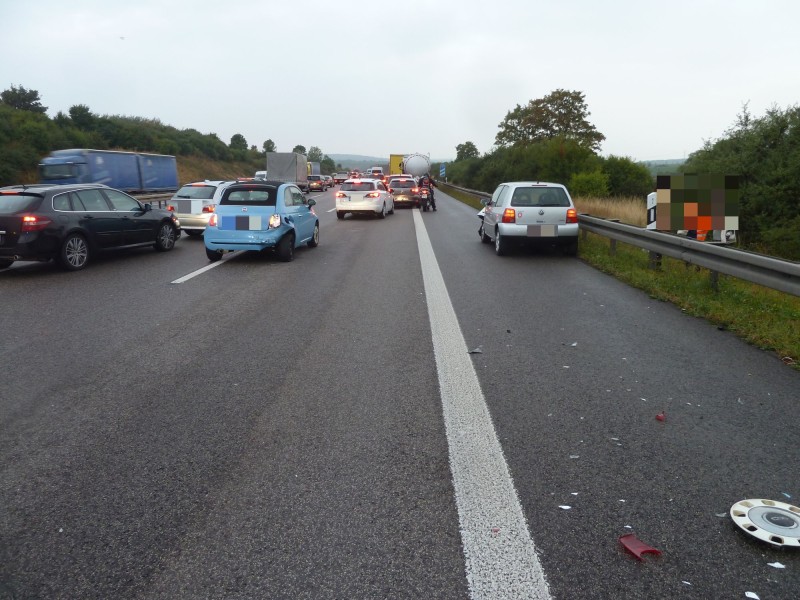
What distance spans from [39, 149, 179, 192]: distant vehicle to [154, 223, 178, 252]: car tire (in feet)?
52.3

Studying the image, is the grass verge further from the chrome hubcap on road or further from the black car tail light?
the black car tail light

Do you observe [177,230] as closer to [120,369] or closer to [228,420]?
[120,369]

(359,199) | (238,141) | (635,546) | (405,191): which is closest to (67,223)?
(635,546)

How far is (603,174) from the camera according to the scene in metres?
35.9

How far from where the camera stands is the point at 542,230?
43.4 ft

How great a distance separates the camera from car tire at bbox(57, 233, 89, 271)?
11.4 meters

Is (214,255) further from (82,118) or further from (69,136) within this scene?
(82,118)

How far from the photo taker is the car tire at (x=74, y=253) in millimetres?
11359

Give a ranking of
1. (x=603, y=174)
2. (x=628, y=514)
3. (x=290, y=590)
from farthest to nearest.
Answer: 1. (x=603, y=174)
2. (x=628, y=514)
3. (x=290, y=590)

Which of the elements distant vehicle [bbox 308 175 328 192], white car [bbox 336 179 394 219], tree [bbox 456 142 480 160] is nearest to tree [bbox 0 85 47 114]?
distant vehicle [bbox 308 175 328 192]

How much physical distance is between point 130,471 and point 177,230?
40.0ft

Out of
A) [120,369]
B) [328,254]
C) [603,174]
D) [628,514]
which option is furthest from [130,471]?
[603,174]

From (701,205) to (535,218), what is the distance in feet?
10.9

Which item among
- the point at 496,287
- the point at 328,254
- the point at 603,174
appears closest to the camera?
the point at 496,287
